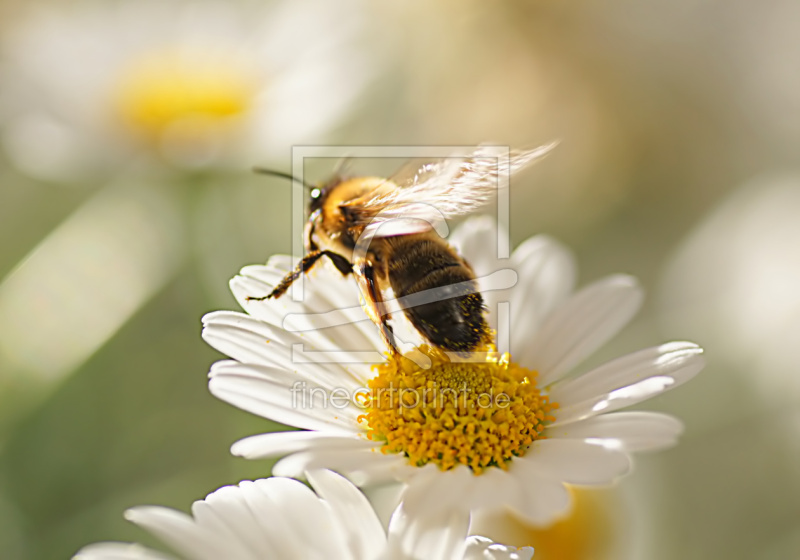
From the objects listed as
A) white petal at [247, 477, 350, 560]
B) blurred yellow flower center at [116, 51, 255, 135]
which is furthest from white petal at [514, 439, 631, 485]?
blurred yellow flower center at [116, 51, 255, 135]

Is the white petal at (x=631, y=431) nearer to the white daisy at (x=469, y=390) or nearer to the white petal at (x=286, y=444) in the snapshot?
the white daisy at (x=469, y=390)

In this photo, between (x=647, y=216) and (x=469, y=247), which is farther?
(x=647, y=216)

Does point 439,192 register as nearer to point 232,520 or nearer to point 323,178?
point 232,520

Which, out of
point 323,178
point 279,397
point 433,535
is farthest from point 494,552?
point 323,178

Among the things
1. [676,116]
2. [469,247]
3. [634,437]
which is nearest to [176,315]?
[469,247]

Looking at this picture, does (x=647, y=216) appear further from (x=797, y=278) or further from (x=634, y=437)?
(x=634, y=437)

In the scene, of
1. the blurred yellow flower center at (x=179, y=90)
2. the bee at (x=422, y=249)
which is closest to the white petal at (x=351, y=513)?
the bee at (x=422, y=249)
